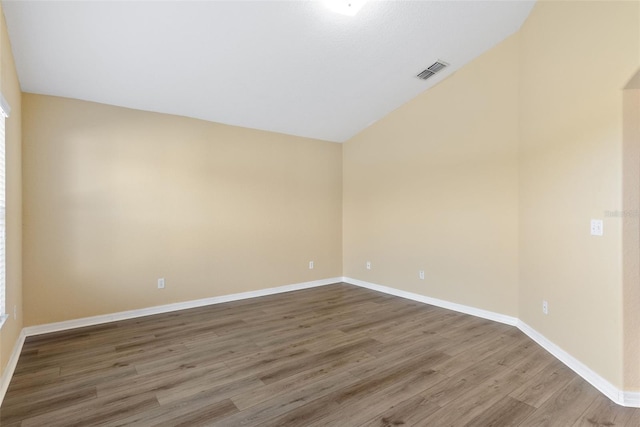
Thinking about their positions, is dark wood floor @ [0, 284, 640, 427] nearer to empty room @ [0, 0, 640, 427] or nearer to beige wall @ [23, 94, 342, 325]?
empty room @ [0, 0, 640, 427]

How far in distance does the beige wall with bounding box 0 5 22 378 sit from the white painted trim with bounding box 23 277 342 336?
0.29 metres

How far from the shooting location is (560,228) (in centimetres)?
264

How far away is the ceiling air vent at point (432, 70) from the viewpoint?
362cm

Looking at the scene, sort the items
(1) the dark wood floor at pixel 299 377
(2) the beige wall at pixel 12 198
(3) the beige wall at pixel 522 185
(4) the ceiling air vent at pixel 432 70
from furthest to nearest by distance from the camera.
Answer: (4) the ceiling air vent at pixel 432 70
(2) the beige wall at pixel 12 198
(3) the beige wall at pixel 522 185
(1) the dark wood floor at pixel 299 377

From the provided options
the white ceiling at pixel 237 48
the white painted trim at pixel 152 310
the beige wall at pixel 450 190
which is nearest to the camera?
the white ceiling at pixel 237 48

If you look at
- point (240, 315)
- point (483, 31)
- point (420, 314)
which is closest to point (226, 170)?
point (240, 315)

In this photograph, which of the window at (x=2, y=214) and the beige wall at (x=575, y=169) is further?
the window at (x=2, y=214)

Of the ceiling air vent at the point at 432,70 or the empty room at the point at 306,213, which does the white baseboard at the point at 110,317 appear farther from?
the ceiling air vent at the point at 432,70

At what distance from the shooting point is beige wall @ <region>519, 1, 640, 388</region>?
2.06 m

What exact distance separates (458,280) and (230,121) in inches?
147

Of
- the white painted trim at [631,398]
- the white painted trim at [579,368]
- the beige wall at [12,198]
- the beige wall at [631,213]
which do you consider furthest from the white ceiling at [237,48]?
the white painted trim at [631,398]

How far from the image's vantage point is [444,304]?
4016 mm

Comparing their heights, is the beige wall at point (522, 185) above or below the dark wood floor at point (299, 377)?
above

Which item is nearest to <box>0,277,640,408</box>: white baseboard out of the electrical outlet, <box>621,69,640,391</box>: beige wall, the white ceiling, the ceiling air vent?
<box>621,69,640,391</box>: beige wall
